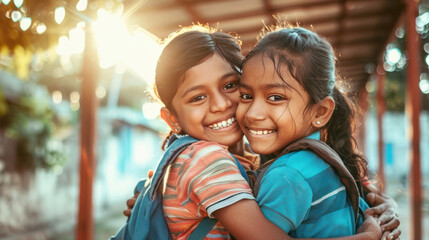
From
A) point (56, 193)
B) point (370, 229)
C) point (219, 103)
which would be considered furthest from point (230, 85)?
point (56, 193)

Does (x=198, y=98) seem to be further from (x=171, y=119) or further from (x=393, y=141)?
(x=393, y=141)

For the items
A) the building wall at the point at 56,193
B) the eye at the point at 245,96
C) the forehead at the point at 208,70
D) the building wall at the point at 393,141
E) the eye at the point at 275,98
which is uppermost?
the building wall at the point at 393,141

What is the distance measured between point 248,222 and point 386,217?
0.66 meters

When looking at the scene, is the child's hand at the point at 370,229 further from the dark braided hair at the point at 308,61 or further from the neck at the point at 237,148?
the neck at the point at 237,148

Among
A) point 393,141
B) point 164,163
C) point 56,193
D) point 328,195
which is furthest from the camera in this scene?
point 393,141

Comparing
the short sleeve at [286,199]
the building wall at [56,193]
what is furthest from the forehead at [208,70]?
the building wall at [56,193]

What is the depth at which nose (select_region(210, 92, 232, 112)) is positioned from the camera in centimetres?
175

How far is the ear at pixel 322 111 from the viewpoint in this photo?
64.8 inches

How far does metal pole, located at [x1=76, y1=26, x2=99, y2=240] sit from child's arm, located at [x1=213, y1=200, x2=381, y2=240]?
2993 millimetres

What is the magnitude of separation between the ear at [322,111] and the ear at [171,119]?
60 cm

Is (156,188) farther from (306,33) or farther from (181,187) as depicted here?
(306,33)

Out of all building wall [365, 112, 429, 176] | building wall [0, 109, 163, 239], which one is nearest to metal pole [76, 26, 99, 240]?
building wall [0, 109, 163, 239]

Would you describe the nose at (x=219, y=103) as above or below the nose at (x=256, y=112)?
above

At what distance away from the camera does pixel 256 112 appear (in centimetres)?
160
